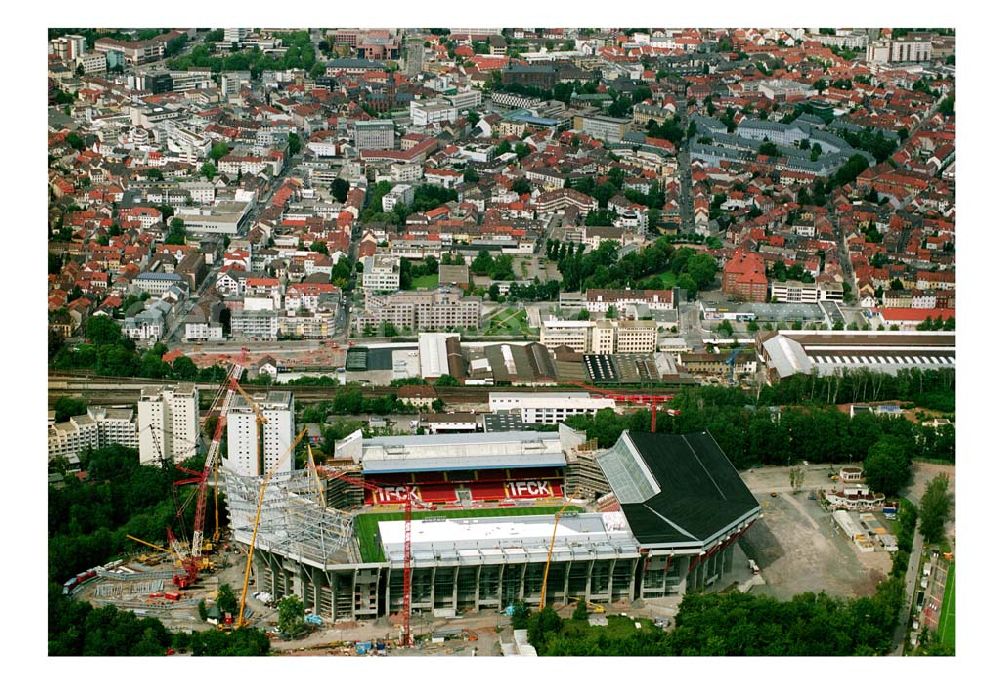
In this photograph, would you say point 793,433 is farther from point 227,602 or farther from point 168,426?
point 227,602

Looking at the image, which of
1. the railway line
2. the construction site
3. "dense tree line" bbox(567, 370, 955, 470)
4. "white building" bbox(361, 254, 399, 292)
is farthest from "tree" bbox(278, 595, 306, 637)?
"white building" bbox(361, 254, 399, 292)

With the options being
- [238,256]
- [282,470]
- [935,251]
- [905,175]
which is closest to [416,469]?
[282,470]

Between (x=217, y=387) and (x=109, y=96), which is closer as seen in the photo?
(x=217, y=387)

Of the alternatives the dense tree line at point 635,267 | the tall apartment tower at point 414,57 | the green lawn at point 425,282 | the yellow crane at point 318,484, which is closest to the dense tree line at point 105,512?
the yellow crane at point 318,484

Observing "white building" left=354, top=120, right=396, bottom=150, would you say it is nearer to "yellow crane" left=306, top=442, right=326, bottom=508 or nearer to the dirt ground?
the dirt ground

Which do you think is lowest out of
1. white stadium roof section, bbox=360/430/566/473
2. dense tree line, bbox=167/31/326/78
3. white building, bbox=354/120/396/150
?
white stadium roof section, bbox=360/430/566/473

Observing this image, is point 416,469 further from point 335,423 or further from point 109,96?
point 109,96
